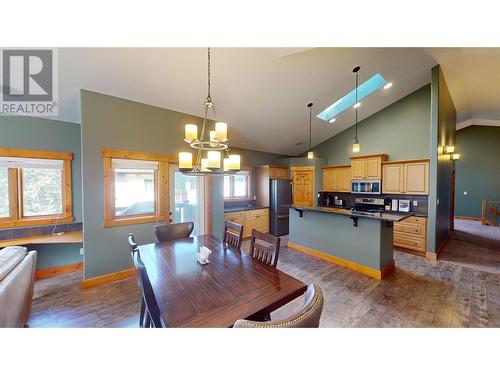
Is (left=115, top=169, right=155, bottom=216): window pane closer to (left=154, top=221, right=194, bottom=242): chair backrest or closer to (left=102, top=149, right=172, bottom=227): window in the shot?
(left=102, top=149, right=172, bottom=227): window

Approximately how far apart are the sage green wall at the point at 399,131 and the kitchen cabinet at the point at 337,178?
10.3 inches

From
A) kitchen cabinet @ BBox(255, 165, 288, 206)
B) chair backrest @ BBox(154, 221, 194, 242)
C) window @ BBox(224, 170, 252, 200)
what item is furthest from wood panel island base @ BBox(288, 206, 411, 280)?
chair backrest @ BBox(154, 221, 194, 242)

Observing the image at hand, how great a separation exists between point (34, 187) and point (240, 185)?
13.3 feet

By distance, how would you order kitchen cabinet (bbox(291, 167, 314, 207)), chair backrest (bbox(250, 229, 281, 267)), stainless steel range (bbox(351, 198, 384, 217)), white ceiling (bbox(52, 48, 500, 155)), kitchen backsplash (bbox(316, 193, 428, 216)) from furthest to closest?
kitchen cabinet (bbox(291, 167, 314, 207))
stainless steel range (bbox(351, 198, 384, 217))
kitchen backsplash (bbox(316, 193, 428, 216))
white ceiling (bbox(52, 48, 500, 155))
chair backrest (bbox(250, 229, 281, 267))

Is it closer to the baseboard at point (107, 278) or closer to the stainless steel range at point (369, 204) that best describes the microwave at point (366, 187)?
the stainless steel range at point (369, 204)

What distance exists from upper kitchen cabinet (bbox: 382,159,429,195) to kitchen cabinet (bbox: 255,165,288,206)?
8.59 ft

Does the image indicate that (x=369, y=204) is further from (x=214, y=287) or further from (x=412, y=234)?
(x=214, y=287)

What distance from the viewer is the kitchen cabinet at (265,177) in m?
5.46

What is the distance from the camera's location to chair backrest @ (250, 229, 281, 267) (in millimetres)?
1693

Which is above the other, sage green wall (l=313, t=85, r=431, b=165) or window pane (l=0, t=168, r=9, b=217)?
sage green wall (l=313, t=85, r=431, b=165)
